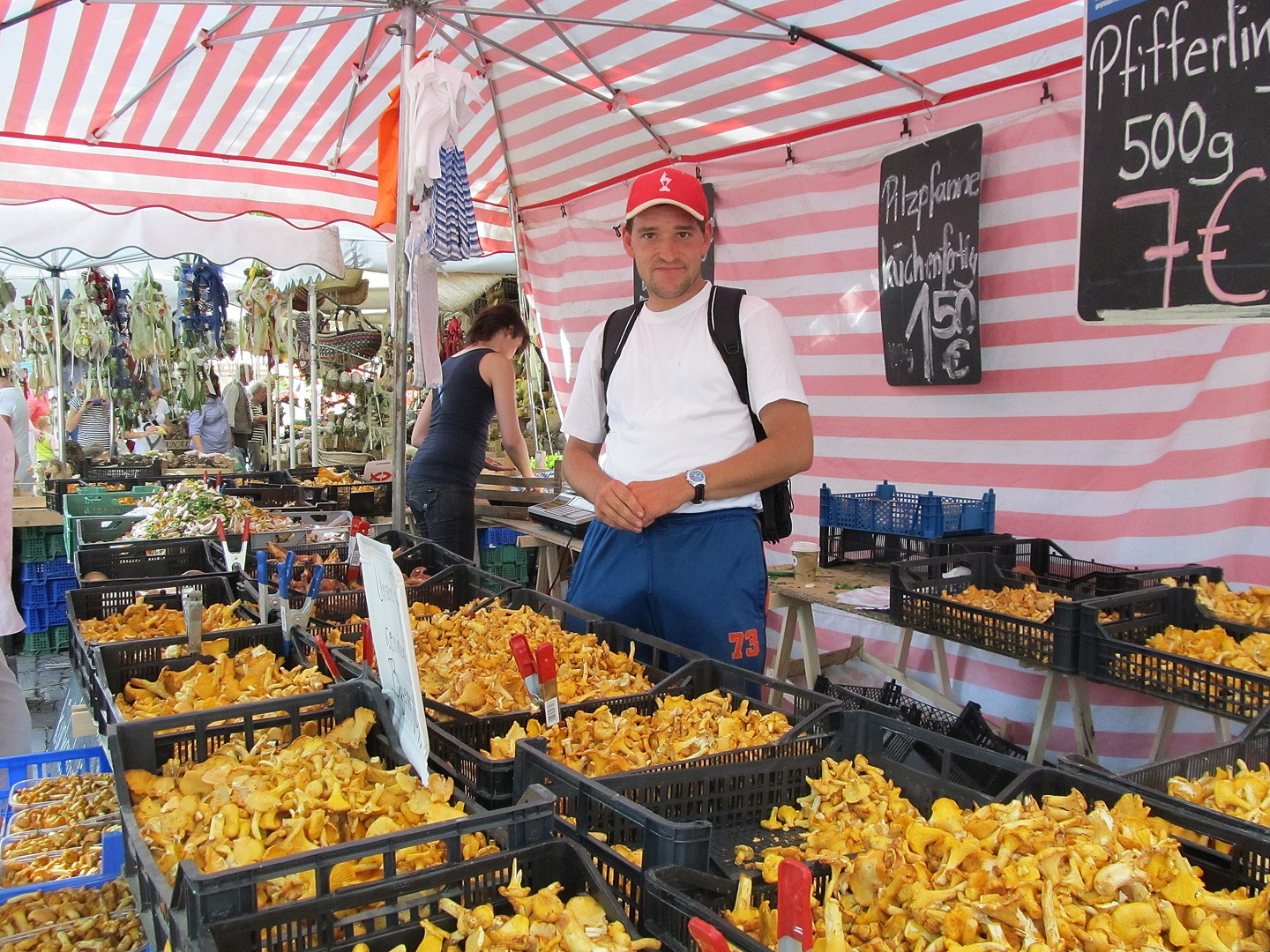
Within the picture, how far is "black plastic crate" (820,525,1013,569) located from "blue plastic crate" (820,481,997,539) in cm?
3

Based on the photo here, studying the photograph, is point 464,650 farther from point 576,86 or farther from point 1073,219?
point 576,86

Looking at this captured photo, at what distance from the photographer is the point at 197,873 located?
103 cm

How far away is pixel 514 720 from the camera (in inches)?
71.1

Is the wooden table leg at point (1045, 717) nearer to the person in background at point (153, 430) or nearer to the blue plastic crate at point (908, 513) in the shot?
the blue plastic crate at point (908, 513)

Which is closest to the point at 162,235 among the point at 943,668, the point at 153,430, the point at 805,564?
the point at 805,564

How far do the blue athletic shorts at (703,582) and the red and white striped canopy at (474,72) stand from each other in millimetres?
2298

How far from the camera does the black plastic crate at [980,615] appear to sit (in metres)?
2.86

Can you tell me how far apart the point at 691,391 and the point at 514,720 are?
1.10 m

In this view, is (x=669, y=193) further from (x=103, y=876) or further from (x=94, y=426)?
(x=94, y=426)

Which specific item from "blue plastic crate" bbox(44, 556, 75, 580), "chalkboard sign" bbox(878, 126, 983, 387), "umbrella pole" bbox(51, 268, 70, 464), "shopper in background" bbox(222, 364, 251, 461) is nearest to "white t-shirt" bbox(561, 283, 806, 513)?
"chalkboard sign" bbox(878, 126, 983, 387)

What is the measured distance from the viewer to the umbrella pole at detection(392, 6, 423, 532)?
12.5 ft

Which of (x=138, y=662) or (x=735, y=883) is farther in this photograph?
(x=138, y=662)

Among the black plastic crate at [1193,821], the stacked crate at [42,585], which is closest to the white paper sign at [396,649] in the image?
the black plastic crate at [1193,821]

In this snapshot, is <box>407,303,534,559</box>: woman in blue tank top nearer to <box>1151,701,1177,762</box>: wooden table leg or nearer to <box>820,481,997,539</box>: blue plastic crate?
<box>820,481,997,539</box>: blue plastic crate
